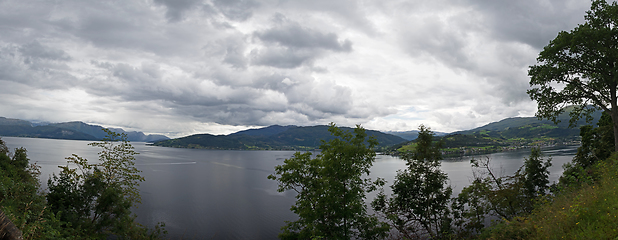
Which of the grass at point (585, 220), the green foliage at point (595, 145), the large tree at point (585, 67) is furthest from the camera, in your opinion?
the green foliage at point (595, 145)

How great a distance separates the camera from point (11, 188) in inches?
555

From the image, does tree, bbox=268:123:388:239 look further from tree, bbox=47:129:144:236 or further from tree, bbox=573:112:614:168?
tree, bbox=573:112:614:168

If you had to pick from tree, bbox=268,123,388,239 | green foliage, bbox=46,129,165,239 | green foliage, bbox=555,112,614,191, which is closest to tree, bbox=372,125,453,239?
tree, bbox=268,123,388,239

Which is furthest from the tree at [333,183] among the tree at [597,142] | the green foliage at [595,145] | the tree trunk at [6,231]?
the tree at [597,142]

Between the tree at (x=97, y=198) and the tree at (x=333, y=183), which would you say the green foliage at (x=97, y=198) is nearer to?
the tree at (x=97, y=198)

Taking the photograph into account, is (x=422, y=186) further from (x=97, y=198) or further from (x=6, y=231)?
(x=6, y=231)

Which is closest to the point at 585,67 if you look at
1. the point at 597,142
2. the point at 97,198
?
the point at 597,142

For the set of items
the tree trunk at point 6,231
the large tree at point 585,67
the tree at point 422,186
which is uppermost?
the large tree at point 585,67

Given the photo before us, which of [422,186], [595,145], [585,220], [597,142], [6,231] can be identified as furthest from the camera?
[595,145]

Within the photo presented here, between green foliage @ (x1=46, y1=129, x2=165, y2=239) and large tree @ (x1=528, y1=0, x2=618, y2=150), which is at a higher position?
large tree @ (x1=528, y1=0, x2=618, y2=150)

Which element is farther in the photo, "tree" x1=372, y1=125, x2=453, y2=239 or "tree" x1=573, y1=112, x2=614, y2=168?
"tree" x1=573, y1=112, x2=614, y2=168

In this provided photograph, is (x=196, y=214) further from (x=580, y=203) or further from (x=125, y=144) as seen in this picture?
(x=580, y=203)

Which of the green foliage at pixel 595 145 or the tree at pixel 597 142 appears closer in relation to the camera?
the green foliage at pixel 595 145

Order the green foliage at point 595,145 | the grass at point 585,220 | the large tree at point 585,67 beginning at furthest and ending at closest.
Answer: the green foliage at point 595,145 < the large tree at point 585,67 < the grass at point 585,220
